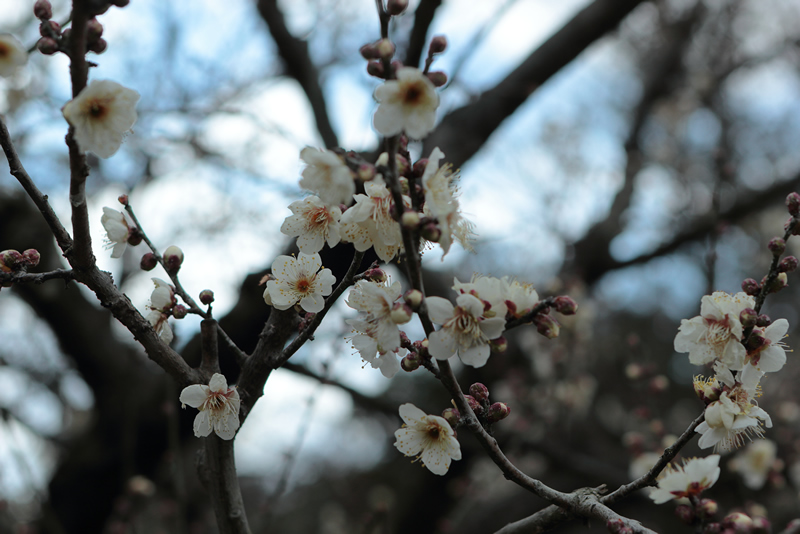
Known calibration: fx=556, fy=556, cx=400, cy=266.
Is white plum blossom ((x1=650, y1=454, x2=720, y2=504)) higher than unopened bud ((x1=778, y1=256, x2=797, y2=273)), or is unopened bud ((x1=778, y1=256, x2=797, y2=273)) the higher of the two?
unopened bud ((x1=778, y1=256, x2=797, y2=273))

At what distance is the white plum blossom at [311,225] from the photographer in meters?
1.24

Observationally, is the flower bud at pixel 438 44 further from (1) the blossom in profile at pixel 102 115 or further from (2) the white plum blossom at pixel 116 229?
(2) the white plum blossom at pixel 116 229

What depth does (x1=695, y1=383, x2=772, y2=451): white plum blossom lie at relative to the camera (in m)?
1.11

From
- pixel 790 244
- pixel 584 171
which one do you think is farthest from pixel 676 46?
pixel 790 244

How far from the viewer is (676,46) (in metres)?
6.25

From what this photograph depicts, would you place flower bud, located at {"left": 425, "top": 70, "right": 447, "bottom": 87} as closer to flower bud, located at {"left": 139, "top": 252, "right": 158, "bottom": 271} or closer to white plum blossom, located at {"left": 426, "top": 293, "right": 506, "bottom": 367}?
white plum blossom, located at {"left": 426, "top": 293, "right": 506, "bottom": 367}

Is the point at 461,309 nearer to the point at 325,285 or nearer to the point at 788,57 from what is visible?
the point at 325,285

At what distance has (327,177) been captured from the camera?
3.36ft

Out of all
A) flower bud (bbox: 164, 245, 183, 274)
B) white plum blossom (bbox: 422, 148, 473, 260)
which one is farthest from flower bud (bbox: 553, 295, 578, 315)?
flower bud (bbox: 164, 245, 183, 274)

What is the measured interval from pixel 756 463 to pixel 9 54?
3383 mm

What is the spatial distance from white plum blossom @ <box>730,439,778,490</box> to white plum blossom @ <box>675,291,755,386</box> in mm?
1908

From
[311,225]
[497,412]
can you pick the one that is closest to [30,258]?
[311,225]

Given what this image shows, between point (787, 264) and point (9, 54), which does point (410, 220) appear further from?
point (787, 264)

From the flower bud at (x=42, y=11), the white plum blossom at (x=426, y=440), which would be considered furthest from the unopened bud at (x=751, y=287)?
the flower bud at (x=42, y=11)
